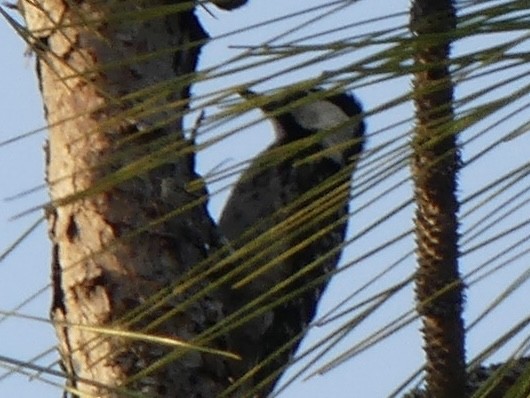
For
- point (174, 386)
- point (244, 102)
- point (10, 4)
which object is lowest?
point (244, 102)

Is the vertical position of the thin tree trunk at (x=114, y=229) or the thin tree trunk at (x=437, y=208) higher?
the thin tree trunk at (x=114, y=229)

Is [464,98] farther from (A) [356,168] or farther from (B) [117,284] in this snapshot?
(B) [117,284]

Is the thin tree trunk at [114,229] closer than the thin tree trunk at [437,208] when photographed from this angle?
No

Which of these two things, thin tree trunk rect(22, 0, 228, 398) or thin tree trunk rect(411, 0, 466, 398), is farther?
thin tree trunk rect(22, 0, 228, 398)

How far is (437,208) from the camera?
1.52 metres

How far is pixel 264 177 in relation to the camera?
4.36 metres

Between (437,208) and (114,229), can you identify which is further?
(114,229)

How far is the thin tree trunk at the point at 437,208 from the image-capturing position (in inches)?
49.1

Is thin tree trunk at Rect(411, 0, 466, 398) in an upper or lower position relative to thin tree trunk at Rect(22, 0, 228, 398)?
lower

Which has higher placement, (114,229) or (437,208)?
(114,229)

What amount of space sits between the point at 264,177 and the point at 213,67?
315 cm

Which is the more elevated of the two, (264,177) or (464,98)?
(264,177)

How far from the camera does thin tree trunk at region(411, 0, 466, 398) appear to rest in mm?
1248

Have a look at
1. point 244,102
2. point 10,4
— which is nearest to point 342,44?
point 244,102
